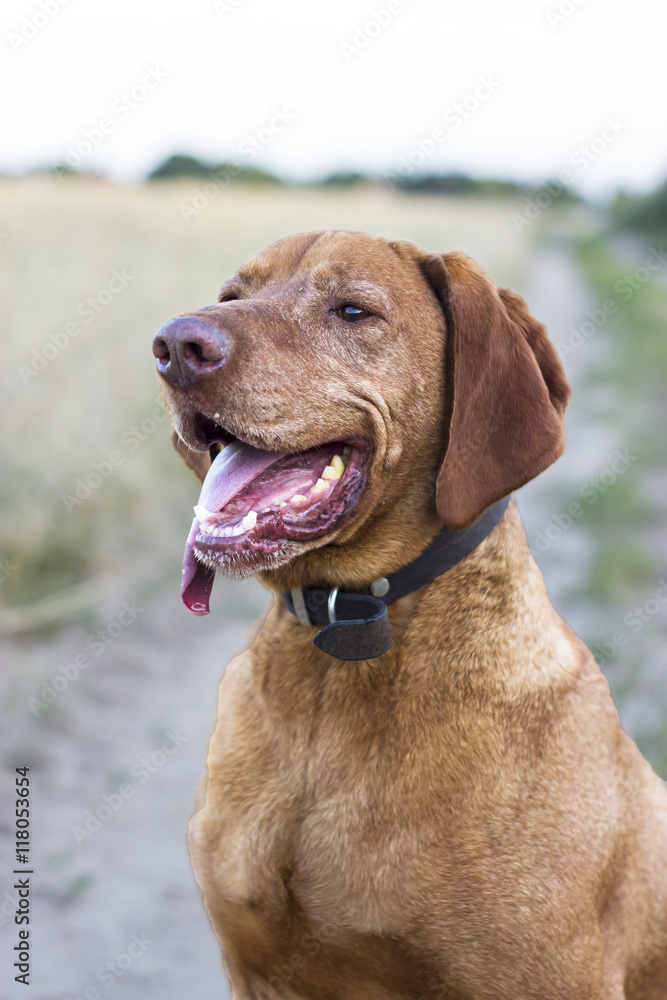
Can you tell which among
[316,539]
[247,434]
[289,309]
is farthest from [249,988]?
[289,309]

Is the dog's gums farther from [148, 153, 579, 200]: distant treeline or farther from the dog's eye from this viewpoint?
[148, 153, 579, 200]: distant treeline

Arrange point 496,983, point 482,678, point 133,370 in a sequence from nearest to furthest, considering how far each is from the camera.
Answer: point 496,983 → point 482,678 → point 133,370

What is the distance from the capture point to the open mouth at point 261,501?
7.77ft

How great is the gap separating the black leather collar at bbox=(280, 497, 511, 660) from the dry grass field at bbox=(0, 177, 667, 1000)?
200 centimetres

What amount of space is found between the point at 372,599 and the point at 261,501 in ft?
1.32

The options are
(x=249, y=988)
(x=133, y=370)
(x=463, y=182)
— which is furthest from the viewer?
(x=463, y=182)

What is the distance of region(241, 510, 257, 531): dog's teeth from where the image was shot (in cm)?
236

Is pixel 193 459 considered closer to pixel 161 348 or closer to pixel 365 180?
pixel 161 348

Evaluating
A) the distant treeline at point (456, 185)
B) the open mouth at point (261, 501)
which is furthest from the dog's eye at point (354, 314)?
the distant treeline at point (456, 185)

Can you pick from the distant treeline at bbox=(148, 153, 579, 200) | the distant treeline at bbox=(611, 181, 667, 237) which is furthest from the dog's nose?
the distant treeline at bbox=(611, 181, 667, 237)

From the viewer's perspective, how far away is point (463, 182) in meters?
A: 45.6

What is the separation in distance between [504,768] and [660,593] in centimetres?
467

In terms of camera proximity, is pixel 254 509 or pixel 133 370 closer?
pixel 254 509

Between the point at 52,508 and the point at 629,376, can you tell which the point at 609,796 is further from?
the point at 629,376
